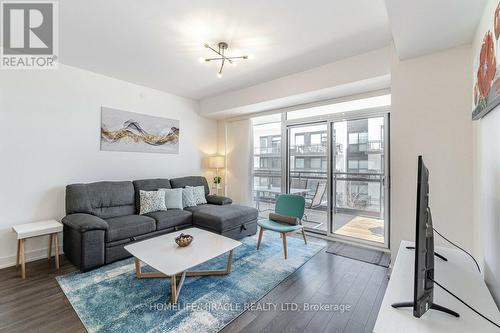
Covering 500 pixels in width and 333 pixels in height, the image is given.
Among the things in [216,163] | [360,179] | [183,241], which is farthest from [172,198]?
[360,179]

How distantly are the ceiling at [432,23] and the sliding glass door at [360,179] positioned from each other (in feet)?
4.23

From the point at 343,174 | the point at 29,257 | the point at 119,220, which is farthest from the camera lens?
the point at 343,174

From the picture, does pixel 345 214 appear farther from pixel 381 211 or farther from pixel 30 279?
pixel 30 279

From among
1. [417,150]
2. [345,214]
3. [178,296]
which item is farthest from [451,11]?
[178,296]

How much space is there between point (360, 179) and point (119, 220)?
12.0 ft

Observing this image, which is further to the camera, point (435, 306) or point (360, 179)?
point (360, 179)

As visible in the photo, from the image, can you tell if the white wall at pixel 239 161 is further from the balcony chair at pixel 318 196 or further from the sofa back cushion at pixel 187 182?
the balcony chair at pixel 318 196

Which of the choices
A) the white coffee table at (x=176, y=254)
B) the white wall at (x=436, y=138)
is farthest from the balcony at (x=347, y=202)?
the white coffee table at (x=176, y=254)

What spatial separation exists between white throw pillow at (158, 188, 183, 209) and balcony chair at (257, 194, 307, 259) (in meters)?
1.50

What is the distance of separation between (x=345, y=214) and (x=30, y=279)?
431 centimetres

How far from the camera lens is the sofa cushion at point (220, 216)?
3428mm

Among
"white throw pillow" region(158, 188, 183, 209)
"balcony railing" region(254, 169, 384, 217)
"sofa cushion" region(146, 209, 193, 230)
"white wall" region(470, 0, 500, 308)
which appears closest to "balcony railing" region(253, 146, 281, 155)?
"balcony railing" region(254, 169, 384, 217)

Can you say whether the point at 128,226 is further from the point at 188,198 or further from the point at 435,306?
the point at 435,306

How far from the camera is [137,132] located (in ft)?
13.4
